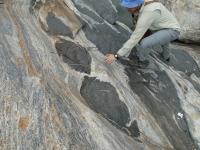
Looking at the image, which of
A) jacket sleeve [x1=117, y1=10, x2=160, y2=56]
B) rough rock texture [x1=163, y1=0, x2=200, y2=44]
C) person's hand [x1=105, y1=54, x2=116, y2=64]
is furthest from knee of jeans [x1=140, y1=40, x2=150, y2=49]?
rough rock texture [x1=163, y1=0, x2=200, y2=44]

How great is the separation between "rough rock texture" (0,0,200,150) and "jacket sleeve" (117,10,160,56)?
76 centimetres

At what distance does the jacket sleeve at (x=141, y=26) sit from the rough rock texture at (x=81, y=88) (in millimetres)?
758

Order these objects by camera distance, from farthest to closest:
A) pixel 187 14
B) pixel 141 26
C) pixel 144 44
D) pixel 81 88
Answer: pixel 187 14 → pixel 144 44 → pixel 141 26 → pixel 81 88

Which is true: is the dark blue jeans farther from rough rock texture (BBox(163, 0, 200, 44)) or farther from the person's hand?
rough rock texture (BBox(163, 0, 200, 44))

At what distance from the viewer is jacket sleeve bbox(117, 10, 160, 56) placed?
9093 millimetres

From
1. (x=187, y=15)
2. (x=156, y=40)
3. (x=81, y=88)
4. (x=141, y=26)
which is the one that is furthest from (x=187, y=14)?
(x=81, y=88)

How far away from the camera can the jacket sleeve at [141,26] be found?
909 cm

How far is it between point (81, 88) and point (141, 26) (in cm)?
189

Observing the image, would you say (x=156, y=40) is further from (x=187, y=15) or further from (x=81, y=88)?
(x=187, y=15)

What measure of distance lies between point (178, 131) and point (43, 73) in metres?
3.19

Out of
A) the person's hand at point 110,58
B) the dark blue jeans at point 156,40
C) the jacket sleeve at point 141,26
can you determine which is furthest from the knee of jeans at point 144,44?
the person's hand at point 110,58

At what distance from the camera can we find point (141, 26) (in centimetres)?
911

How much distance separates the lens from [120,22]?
11.6 meters

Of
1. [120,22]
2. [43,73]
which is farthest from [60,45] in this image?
[120,22]
